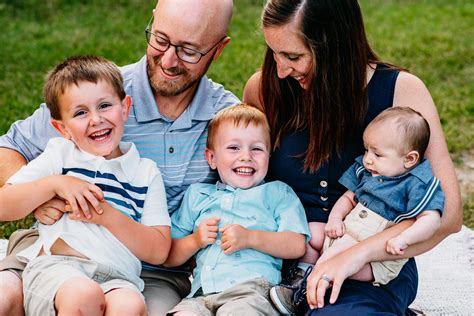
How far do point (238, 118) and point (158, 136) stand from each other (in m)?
0.36

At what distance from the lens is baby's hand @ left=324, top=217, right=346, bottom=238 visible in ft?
10.4

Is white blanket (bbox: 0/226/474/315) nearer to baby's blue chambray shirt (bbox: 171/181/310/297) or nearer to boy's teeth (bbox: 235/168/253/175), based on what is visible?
baby's blue chambray shirt (bbox: 171/181/310/297)

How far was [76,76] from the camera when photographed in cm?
303

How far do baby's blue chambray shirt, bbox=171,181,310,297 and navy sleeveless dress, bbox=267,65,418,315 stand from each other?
107mm

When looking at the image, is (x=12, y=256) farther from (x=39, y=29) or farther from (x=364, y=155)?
(x=39, y=29)

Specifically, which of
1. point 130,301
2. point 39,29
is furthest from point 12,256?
point 39,29

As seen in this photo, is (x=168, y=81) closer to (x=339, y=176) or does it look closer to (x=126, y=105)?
(x=126, y=105)

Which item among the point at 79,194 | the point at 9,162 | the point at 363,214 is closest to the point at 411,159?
the point at 363,214

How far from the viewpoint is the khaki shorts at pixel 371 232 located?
3102 millimetres

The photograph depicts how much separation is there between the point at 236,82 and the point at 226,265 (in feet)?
13.3

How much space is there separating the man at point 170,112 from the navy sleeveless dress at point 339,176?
Result: 344 millimetres

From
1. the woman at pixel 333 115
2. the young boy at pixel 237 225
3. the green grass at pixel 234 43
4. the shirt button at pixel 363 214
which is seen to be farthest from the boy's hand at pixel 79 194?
the green grass at pixel 234 43

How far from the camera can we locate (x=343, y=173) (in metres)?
3.32

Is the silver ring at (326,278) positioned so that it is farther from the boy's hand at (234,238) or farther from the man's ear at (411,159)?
the man's ear at (411,159)
